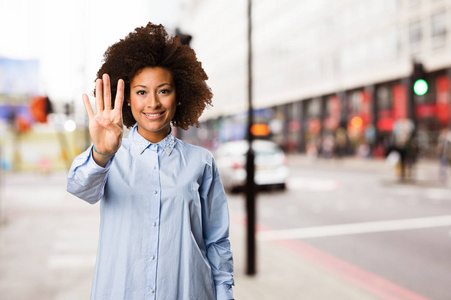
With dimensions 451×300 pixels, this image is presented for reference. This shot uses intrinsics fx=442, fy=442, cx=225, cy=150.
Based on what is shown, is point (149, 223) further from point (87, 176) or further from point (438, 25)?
point (438, 25)

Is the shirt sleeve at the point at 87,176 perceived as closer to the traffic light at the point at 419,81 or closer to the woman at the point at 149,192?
the woman at the point at 149,192

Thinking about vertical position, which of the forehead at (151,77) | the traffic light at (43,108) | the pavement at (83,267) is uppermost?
the traffic light at (43,108)

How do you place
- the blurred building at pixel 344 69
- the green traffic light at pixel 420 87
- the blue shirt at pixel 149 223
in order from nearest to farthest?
the blue shirt at pixel 149 223 → the green traffic light at pixel 420 87 → the blurred building at pixel 344 69

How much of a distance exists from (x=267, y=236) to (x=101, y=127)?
643 centimetres

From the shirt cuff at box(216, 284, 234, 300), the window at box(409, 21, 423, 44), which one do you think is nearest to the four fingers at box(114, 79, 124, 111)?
the shirt cuff at box(216, 284, 234, 300)

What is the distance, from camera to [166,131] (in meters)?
1.88

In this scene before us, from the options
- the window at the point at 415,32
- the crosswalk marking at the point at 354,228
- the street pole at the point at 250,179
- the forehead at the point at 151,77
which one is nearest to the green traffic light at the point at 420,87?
the crosswalk marking at the point at 354,228

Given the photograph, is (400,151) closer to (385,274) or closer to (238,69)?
(385,274)

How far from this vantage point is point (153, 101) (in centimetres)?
178

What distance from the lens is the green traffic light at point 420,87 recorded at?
875 cm

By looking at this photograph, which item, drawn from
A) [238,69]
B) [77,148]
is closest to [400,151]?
[77,148]

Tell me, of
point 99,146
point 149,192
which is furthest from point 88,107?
point 149,192

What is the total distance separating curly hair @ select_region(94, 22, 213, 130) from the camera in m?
1.86

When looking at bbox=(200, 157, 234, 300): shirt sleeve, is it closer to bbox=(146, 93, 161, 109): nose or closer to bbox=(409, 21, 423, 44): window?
bbox=(146, 93, 161, 109): nose
